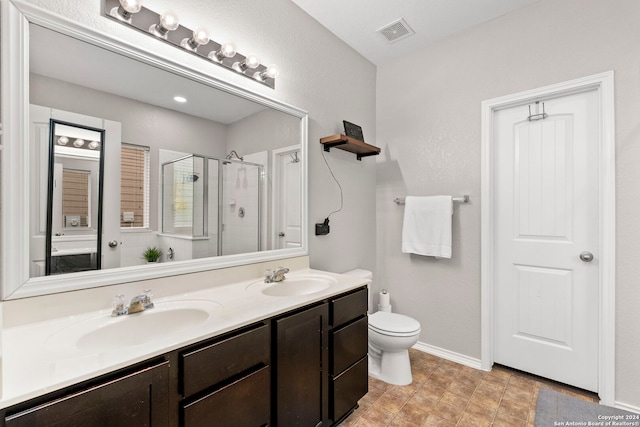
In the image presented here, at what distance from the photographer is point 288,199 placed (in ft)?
6.44

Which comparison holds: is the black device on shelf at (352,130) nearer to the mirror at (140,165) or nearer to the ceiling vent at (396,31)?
the mirror at (140,165)

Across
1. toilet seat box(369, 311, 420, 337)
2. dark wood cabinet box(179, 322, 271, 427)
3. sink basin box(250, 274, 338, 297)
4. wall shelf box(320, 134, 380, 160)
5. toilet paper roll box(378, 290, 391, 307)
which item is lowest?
toilet seat box(369, 311, 420, 337)

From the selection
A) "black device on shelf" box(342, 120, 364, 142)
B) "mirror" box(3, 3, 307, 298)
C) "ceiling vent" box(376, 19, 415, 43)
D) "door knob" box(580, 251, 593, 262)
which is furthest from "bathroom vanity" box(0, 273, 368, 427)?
"ceiling vent" box(376, 19, 415, 43)

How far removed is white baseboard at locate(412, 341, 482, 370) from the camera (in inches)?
89.5

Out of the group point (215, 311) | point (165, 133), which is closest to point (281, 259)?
point (215, 311)

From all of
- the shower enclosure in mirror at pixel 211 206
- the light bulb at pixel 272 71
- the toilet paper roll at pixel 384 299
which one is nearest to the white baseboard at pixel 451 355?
Result: the toilet paper roll at pixel 384 299

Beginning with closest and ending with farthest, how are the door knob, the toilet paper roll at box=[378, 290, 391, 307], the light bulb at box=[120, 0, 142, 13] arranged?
1. the light bulb at box=[120, 0, 142, 13]
2. the door knob
3. the toilet paper roll at box=[378, 290, 391, 307]

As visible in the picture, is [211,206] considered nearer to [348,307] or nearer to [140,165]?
[140,165]

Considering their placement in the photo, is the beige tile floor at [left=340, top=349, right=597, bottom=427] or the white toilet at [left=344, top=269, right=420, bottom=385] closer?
the beige tile floor at [left=340, top=349, right=597, bottom=427]

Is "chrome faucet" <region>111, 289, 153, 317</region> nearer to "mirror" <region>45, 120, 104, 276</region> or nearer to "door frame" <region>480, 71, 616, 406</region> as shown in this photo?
"mirror" <region>45, 120, 104, 276</region>

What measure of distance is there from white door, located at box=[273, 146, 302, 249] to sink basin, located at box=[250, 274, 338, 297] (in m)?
0.27

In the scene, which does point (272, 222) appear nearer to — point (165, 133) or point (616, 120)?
point (165, 133)

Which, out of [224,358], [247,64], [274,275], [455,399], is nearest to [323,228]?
[274,275]

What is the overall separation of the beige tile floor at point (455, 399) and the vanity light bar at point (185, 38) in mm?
2120
